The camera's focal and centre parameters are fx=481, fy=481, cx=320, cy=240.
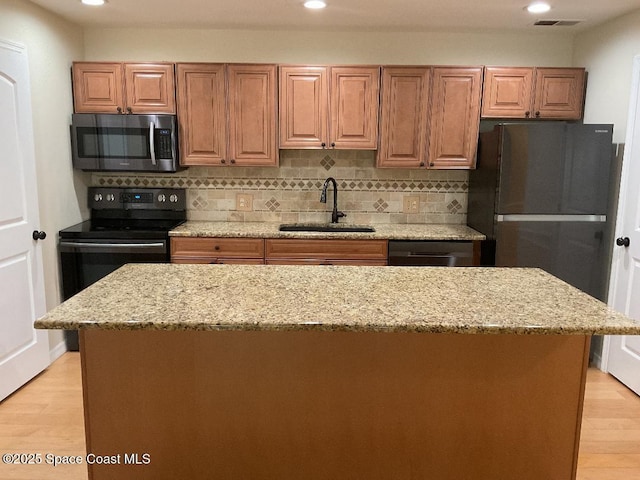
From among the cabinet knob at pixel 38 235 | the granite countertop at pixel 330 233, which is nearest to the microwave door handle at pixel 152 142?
the granite countertop at pixel 330 233

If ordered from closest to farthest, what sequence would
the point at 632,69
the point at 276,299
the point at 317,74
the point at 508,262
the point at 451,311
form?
the point at 451,311 < the point at 276,299 < the point at 632,69 < the point at 508,262 < the point at 317,74

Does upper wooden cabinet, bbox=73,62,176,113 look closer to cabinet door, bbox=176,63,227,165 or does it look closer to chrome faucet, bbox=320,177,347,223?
cabinet door, bbox=176,63,227,165

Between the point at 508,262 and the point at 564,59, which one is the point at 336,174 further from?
the point at 564,59

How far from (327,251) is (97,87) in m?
2.11

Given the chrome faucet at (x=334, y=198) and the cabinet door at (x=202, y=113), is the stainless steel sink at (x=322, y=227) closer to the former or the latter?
the chrome faucet at (x=334, y=198)

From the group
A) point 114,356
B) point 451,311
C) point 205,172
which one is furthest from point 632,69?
point 114,356

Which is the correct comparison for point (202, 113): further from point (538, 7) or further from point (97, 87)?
point (538, 7)

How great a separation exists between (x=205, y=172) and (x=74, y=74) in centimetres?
118

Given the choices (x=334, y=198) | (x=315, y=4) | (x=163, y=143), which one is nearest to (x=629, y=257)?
(x=334, y=198)

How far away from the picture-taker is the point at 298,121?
3623mm

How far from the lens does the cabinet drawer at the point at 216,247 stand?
3.54 meters

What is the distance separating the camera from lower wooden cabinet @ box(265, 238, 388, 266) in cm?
352

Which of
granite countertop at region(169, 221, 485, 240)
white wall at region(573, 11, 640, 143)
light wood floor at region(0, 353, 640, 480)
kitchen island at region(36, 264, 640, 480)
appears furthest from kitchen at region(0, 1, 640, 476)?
kitchen island at region(36, 264, 640, 480)

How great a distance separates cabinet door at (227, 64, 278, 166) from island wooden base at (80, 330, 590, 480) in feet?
7.27
